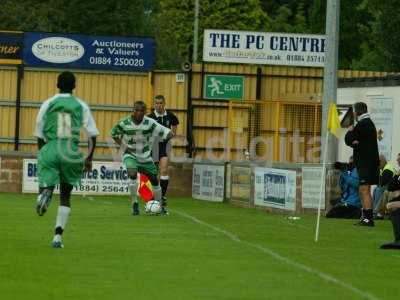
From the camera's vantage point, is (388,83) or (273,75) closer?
(388,83)

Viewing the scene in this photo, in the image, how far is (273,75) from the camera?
3903 centimetres

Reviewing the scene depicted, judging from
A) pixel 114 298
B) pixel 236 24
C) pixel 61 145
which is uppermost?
pixel 236 24

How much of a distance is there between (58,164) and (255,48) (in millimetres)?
20291

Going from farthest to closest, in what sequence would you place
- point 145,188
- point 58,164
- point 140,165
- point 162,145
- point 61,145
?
point 162,145, point 145,188, point 140,165, point 61,145, point 58,164

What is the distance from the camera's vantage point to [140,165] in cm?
2286

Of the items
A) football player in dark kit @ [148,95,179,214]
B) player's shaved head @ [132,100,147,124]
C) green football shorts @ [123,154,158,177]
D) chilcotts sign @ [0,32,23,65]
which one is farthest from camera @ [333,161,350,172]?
chilcotts sign @ [0,32,23,65]

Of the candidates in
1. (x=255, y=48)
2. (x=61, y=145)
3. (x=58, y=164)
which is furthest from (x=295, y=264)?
(x=255, y=48)

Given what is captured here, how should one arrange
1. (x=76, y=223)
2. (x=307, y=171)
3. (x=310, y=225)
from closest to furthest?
(x=76, y=223)
(x=310, y=225)
(x=307, y=171)

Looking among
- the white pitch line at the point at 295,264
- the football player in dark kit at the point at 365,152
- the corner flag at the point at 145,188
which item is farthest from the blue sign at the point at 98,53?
the white pitch line at the point at 295,264

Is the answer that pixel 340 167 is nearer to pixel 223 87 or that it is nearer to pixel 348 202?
pixel 348 202

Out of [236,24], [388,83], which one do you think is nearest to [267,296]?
[388,83]

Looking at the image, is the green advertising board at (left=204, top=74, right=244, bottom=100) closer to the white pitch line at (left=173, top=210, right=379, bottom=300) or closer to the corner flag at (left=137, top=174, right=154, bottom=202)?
the corner flag at (left=137, top=174, right=154, bottom=202)

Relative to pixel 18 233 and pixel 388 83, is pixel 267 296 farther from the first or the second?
pixel 388 83

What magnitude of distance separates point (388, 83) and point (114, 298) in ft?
55.7
